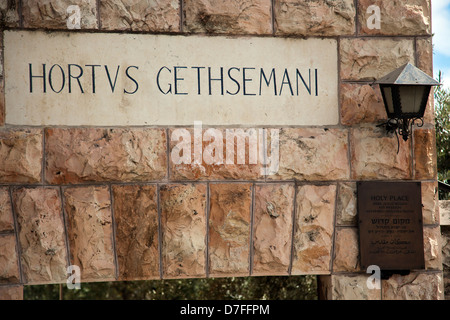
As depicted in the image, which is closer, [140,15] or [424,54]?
[140,15]

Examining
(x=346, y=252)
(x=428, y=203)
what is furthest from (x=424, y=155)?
(x=346, y=252)

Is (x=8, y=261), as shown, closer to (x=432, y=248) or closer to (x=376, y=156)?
(x=376, y=156)

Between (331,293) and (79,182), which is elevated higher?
(79,182)

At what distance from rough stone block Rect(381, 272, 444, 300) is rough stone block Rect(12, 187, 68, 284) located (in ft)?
7.80

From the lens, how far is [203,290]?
8031 millimetres

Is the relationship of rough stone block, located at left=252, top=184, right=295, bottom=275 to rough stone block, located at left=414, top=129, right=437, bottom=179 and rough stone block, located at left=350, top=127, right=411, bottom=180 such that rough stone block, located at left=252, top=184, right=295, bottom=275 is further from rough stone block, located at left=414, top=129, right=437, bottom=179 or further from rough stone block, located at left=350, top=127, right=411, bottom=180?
rough stone block, located at left=414, top=129, right=437, bottom=179

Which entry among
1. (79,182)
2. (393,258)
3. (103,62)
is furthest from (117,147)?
(393,258)

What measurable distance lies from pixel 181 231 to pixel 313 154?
44.5 inches

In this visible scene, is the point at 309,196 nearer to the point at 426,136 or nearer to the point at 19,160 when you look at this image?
the point at 426,136

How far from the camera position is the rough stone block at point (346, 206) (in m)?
4.07

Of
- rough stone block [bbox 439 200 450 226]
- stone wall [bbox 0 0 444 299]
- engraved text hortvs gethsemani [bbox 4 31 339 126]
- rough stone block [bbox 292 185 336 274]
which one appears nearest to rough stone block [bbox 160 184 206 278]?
stone wall [bbox 0 0 444 299]

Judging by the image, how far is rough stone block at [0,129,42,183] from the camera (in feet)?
12.4

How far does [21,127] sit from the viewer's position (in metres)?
3.84

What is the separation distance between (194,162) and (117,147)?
560 mm
